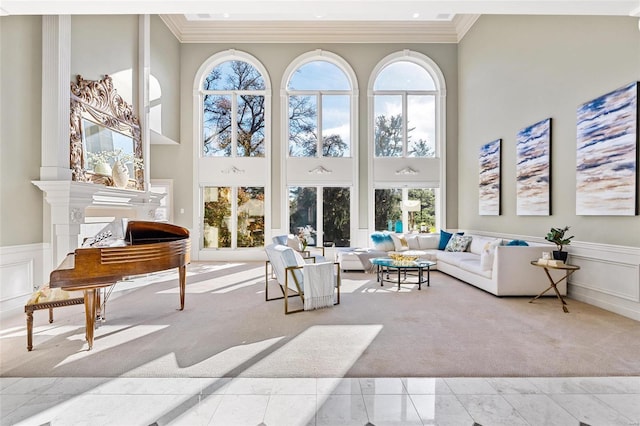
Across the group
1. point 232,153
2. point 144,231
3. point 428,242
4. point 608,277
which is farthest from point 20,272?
point 608,277

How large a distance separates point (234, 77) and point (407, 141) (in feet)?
16.9

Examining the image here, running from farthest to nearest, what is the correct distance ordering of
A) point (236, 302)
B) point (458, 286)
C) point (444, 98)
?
point (444, 98), point (458, 286), point (236, 302)

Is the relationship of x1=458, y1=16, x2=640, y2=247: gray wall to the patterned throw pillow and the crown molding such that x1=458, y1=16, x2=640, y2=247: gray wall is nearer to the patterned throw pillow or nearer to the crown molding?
the patterned throw pillow

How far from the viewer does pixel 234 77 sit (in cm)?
867

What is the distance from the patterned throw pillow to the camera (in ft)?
22.4

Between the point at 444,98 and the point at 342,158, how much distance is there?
3261 mm

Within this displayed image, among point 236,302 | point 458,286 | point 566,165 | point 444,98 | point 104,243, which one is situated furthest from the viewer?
point 444,98

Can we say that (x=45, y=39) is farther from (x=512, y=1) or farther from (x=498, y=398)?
(x=498, y=398)

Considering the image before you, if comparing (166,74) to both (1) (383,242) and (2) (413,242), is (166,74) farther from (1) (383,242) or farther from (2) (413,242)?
(2) (413,242)

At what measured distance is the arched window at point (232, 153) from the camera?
8.57 m

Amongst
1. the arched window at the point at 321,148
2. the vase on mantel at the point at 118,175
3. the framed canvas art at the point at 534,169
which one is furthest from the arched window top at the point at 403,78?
the vase on mantel at the point at 118,175

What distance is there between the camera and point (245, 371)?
101 inches

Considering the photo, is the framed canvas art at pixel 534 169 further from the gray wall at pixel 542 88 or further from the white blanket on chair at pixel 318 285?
the white blanket on chair at pixel 318 285

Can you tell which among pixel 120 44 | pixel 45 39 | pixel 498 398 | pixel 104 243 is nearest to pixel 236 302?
pixel 104 243
